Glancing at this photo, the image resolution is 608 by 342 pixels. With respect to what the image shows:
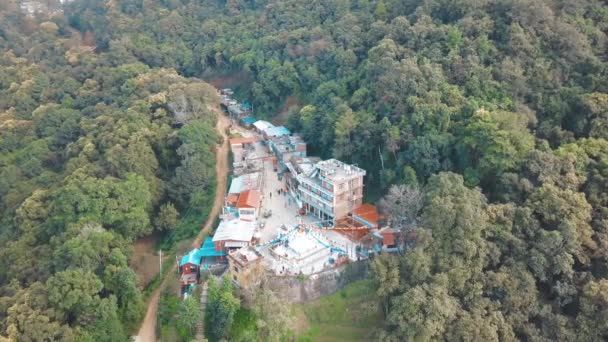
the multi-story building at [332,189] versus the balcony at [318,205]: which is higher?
the multi-story building at [332,189]

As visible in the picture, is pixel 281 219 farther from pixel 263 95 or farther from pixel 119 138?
pixel 263 95

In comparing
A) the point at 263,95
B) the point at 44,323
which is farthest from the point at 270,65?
the point at 44,323

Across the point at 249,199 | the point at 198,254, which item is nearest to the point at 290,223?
the point at 249,199

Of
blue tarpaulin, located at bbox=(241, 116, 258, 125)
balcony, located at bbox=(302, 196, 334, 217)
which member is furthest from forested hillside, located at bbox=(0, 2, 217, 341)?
balcony, located at bbox=(302, 196, 334, 217)

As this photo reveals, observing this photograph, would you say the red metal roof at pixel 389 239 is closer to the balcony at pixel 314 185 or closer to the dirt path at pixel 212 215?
the balcony at pixel 314 185

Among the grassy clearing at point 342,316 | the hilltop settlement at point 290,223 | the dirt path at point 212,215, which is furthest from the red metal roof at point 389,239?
the dirt path at point 212,215

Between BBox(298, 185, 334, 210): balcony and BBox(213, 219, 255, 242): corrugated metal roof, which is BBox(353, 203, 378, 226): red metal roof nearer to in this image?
BBox(298, 185, 334, 210): balcony

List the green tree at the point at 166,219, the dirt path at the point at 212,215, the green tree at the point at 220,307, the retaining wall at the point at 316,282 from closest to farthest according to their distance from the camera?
1. the green tree at the point at 220,307
2. the retaining wall at the point at 316,282
3. the dirt path at the point at 212,215
4. the green tree at the point at 166,219

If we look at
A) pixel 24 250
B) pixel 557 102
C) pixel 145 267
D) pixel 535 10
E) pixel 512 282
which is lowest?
pixel 145 267
